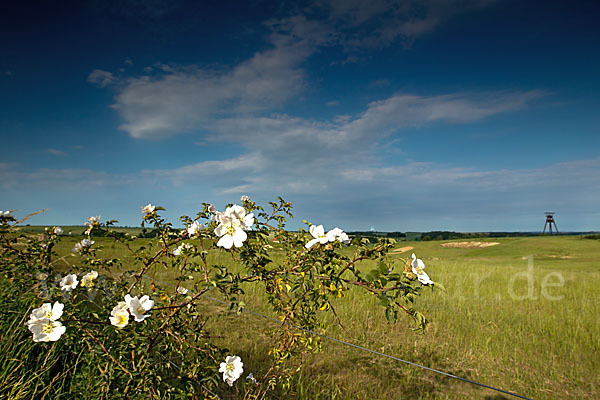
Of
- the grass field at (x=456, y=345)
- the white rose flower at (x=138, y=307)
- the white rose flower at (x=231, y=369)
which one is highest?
the white rose flower at (x=138, y=307)

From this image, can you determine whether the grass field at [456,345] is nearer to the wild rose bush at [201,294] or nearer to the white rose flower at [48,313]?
the wild rose bush at [201,294]

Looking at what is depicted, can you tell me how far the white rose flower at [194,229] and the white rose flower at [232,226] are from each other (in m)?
0.35

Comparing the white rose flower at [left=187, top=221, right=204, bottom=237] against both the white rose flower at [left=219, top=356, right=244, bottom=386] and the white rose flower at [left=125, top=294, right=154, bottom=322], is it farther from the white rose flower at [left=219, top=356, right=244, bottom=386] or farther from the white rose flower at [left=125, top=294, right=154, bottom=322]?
the white rose flower at [left=219, top=356, right=244, bottom=386]

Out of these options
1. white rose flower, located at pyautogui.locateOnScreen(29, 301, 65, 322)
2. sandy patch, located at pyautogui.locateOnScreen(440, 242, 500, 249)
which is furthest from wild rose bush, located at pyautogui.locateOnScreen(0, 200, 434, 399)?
sandy patch, located at pyautogui.locateOnScreen(440, 242, 500, 249)

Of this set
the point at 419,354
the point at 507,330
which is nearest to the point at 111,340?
the point at 419,354

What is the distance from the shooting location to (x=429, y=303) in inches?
186

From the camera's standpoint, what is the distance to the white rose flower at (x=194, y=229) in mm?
1663

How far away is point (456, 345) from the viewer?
3.16 metres

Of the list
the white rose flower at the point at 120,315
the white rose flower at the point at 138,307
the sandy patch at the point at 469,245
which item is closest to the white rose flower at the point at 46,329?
the white rose flower at the point at 120,315

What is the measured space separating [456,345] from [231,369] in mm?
2342

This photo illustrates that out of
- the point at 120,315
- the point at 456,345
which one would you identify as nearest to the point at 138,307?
the point at 120,315

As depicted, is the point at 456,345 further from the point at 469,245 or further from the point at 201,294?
the point at 469,245

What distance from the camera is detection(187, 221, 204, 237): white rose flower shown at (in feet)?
5.46

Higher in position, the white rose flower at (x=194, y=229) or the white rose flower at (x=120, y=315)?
the white rose flower at (x=194, y=229)
